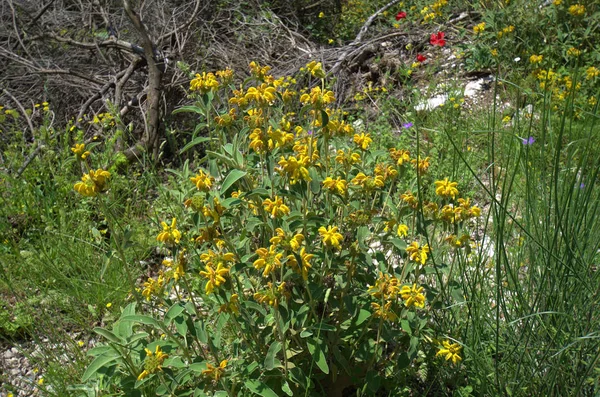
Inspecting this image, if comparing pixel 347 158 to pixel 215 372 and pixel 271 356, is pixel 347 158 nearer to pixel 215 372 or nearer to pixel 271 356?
pixel 271 356

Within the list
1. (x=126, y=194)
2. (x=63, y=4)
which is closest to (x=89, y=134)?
(x=126, y=194)

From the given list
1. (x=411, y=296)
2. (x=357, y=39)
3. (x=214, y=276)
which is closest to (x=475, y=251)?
(x=411, y=296)

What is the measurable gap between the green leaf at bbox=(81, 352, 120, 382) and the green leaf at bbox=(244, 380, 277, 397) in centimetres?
40

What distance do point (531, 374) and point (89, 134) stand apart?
11.9 feet

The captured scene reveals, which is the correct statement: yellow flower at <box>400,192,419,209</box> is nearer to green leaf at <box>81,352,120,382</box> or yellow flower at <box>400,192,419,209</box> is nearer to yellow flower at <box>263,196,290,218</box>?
yellow flower at <box>263,196,290,218</box>

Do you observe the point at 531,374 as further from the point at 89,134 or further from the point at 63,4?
the point at 63,4

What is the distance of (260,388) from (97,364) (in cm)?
47

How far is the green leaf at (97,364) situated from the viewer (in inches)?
63.2

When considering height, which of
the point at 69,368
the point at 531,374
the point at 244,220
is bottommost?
the point at 69,368

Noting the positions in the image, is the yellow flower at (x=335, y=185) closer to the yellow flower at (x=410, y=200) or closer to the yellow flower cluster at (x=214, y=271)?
the yellow flower at (x=410, y=200)

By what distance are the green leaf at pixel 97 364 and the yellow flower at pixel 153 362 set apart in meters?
0.12

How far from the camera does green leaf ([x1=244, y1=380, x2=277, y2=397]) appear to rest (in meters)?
1.57

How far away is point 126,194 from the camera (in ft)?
11.1

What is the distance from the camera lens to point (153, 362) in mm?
1536
